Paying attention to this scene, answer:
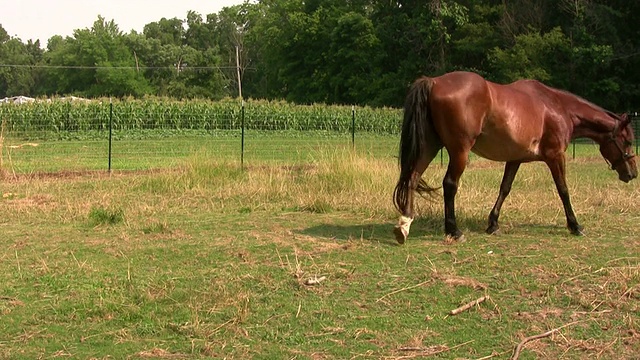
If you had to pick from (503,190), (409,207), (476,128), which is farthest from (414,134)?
(503,190)

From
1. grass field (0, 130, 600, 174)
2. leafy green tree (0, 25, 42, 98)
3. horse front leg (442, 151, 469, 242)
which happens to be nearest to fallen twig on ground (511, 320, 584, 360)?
horse front leg (442, 151, 469, 242)

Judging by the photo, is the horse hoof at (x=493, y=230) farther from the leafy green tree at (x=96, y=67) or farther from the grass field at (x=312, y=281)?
the leafy green tree at (x=96, y=67)

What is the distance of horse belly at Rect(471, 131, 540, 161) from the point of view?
688 cm

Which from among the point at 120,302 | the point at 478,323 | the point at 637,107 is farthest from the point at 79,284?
the point at 637,107

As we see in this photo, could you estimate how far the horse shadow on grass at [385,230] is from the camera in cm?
689

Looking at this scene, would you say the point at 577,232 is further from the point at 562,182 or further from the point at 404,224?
the point at 404,224

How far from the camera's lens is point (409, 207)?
6.51m

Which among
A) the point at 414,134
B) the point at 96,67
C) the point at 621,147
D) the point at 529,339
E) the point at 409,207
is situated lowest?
the point at 529,339

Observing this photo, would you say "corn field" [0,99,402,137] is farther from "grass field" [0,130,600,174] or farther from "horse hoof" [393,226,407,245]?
"horse hoof" [393,226,407,245]

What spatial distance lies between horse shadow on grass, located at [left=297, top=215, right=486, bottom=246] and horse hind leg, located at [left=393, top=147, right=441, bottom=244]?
23 cm

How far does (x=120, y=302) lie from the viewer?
15.4ft

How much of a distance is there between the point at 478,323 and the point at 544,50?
33.4 meters

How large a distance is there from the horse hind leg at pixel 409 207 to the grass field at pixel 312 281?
16 cm

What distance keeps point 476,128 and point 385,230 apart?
1.62 m
